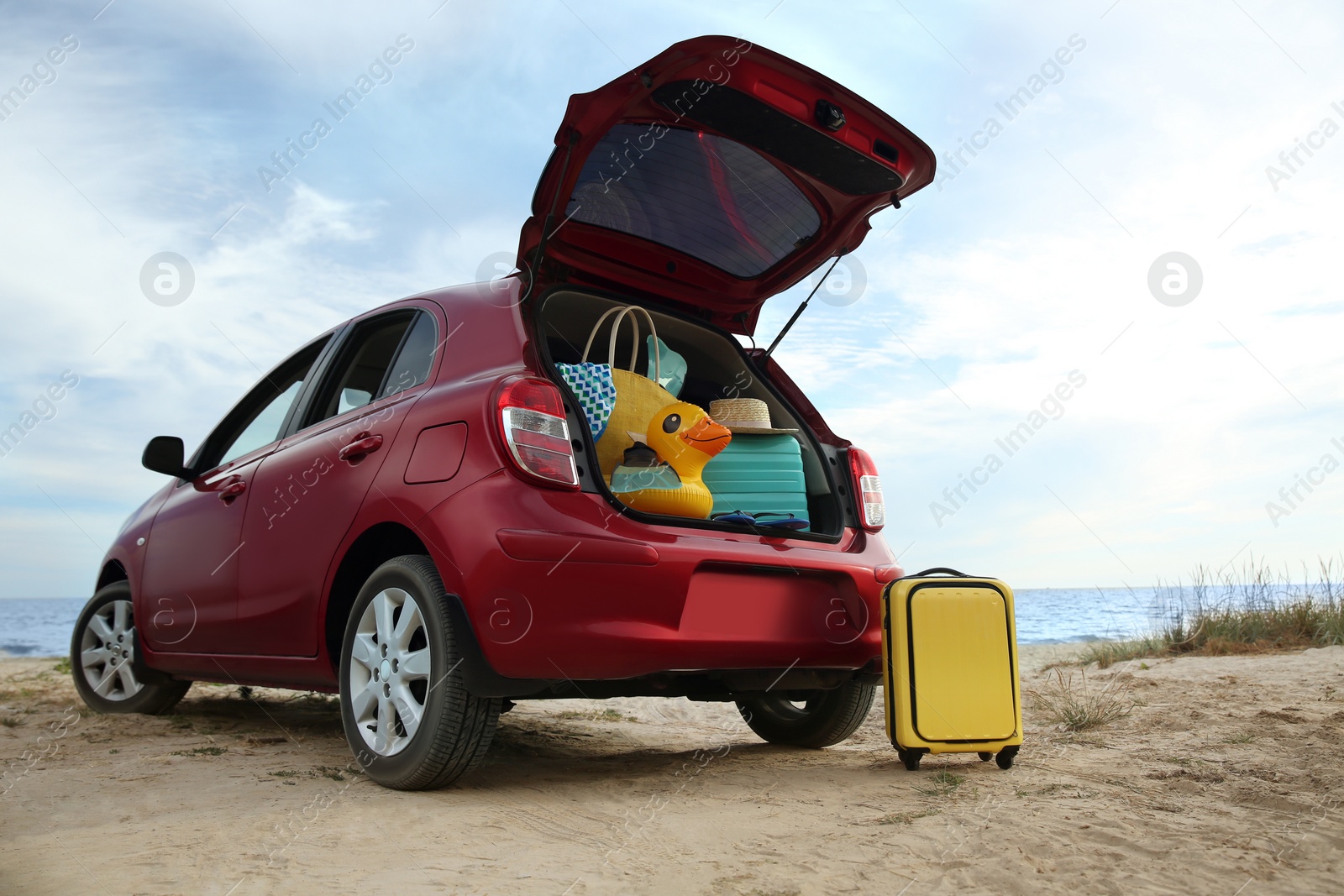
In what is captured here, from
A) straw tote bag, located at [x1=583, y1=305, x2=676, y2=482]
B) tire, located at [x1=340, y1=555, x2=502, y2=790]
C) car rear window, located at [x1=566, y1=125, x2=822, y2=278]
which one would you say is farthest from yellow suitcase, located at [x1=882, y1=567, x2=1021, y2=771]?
car rear window, located at [x1=566, y1=125, x2=822, y2=278]

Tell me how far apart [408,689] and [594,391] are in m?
1.08

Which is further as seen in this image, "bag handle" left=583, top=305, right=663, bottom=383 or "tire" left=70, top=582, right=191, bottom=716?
"tire" left=70, top=582, right=191, bottom=716

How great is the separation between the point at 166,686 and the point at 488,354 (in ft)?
9.39

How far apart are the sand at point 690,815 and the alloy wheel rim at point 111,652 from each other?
424 mm

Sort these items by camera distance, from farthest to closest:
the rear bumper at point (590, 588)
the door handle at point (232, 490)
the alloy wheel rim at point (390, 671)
→ the door handle at point (232, 490) → the alloy wheel rim at point (390, 671) → the rear bumper at point (590, 588)

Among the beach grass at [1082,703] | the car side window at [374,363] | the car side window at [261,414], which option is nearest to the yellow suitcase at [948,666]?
the beach grass at [1082,703]

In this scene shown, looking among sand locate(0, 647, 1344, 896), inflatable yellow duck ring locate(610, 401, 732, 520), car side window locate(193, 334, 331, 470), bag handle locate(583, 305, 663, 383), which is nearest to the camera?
sand locate(0, 647, 1344, 896)

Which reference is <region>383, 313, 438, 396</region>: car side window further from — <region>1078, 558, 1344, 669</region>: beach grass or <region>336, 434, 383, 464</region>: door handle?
<region>1078, 558, 1344, 669</region>: beach grass

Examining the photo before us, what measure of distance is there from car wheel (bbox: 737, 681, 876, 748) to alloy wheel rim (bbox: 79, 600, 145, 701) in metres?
2.96

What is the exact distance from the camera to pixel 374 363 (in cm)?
361

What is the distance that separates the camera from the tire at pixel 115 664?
14.9 feet

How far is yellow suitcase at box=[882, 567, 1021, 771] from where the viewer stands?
2988 millimetres

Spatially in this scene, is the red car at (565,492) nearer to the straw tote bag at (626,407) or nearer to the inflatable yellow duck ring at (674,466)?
the inflatable yellow duck ring at (674,466)

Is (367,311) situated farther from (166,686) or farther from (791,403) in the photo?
(166,686)
